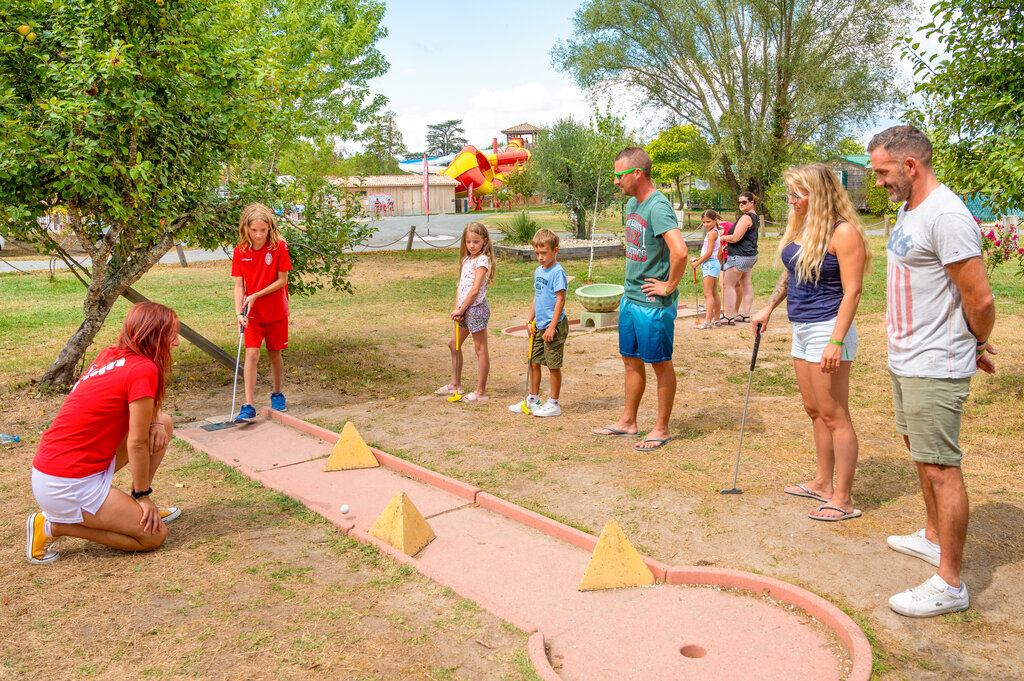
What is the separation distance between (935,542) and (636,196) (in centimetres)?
317

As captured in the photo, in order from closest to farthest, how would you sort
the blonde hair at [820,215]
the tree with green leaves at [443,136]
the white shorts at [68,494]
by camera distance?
1. the white shorts at [68,494]
2. the blonde hair at [820,215]
3. the tree with green leaves at [443,136]

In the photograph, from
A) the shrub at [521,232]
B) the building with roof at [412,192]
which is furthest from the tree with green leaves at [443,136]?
the shrub at [521,232]

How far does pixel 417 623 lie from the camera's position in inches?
137

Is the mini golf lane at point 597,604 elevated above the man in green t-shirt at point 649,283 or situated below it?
below

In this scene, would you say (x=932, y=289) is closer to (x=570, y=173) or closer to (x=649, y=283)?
(x=649, y=283)

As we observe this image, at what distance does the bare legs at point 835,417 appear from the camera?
440cm

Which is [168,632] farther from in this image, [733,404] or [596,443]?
[733,404]

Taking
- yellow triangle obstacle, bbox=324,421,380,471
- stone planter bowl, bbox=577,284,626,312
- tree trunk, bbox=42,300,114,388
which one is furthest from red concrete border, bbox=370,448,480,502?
stone planter bowl, bbox=577,284,626,312

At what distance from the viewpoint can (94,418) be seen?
404cm

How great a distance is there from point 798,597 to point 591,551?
113 centimetres

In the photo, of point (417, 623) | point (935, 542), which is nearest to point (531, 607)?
point (417, 623)

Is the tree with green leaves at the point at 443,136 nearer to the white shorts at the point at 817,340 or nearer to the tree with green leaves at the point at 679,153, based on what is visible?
the tree with green leaves at the point at 679,153

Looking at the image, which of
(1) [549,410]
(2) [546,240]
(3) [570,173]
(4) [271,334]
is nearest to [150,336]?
(4) [271,334]

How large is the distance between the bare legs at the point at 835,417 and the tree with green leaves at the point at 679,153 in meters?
31.8
